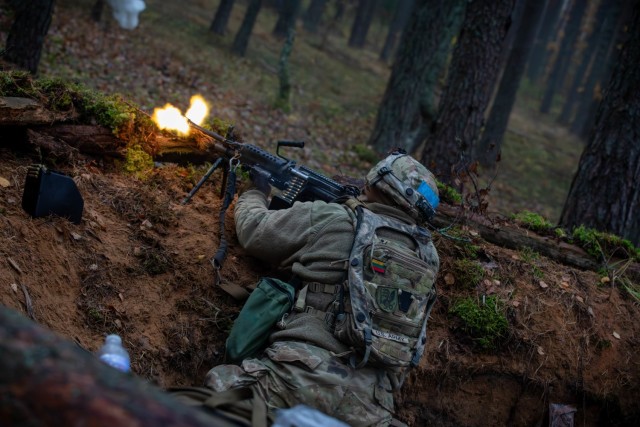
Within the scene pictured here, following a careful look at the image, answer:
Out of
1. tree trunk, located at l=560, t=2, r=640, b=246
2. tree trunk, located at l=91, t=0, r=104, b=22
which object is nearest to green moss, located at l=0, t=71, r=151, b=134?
tree trunk, located at l=560, t=2, r=640, b=246

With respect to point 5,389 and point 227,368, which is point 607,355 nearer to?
point 227,368

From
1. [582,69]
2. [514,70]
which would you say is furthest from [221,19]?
[582,69]

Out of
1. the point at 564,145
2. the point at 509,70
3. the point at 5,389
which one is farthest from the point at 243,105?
the point at 564,145

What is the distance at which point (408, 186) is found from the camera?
441cm

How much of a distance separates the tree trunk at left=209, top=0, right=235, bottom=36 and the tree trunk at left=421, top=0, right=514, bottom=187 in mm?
14054

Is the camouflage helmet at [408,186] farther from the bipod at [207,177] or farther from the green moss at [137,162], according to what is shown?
the green moss at [137,162]

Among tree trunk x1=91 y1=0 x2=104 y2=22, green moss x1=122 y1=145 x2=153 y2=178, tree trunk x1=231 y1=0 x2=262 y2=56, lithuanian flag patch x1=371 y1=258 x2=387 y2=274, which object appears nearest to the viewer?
lithuanian flag patch x1=371 y1=258 x2=387 y2=274

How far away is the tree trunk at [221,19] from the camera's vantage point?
20656mm

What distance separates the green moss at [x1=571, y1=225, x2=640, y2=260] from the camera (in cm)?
679

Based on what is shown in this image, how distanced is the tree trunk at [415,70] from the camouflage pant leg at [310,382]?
30.6ft

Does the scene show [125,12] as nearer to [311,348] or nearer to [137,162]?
[137,162]

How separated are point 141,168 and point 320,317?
2797mm

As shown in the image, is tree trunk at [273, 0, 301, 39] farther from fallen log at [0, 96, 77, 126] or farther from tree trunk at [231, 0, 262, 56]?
fallen log at [0, 96, 77, 126]

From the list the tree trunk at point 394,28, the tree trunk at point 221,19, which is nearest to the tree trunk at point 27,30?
the tree trunk at point 221,19
